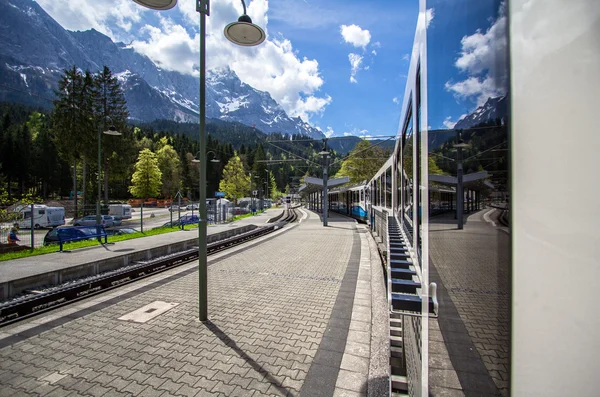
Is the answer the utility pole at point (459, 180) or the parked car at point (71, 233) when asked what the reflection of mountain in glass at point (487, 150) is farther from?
the parked car at point (71, 233)

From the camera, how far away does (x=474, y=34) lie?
112 cm

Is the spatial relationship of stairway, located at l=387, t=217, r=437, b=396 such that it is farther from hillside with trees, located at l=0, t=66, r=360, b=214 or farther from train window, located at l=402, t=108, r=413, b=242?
hillside with trees, located at l=0, t=66, r=360, b=214

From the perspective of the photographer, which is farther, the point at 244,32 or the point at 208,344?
the point at 244,32

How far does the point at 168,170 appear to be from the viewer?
6750 cm

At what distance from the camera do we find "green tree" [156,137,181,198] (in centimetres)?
6694

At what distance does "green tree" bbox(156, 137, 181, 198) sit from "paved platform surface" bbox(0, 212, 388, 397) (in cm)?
6520

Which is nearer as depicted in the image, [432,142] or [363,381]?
[432,142]

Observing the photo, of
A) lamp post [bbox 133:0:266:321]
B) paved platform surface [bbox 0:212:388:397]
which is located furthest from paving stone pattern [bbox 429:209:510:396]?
lamp post [bbox 133:0:266:321]

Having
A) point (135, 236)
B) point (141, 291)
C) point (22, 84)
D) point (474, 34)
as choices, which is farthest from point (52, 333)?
point (22, 84)

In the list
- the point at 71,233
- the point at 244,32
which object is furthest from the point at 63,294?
the point at 71,233

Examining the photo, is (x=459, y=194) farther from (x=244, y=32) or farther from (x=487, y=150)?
(x=244, y=32)

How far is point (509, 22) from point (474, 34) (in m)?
0.28

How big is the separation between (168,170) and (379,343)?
7043cm

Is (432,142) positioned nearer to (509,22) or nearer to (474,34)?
(474,34)
